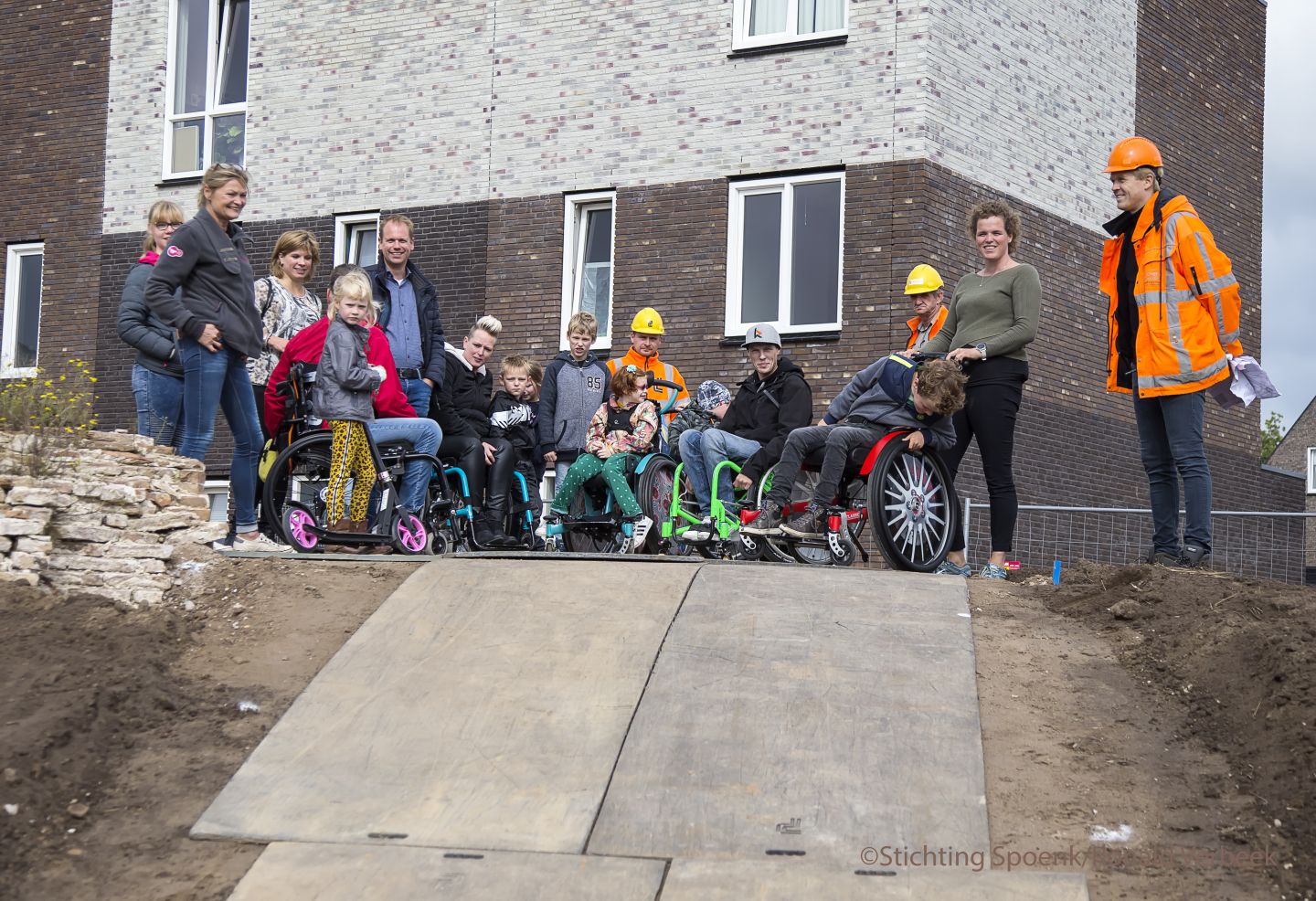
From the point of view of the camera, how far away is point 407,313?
36.6 ft

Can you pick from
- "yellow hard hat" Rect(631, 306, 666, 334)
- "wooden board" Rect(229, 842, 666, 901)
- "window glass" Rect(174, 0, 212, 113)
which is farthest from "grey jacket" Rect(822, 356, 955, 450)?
"window glass" Rect(174, 0, 212, 113)

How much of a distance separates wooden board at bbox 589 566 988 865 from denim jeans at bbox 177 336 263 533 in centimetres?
309

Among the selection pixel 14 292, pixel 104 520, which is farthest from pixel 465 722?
pixel 14 292

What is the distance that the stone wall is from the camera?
26.8 feet

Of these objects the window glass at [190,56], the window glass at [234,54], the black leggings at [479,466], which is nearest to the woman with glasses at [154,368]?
the black leggings at [479,466]

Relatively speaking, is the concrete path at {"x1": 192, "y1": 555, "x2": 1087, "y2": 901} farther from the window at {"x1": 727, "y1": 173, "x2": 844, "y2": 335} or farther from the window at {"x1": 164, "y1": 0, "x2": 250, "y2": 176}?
the window at {"x1": 164, "y1": 0, "x2": 250, "y2": 176}

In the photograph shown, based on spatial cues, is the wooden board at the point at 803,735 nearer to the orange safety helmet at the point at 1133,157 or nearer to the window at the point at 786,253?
A: the orange safety helmet at the point at 1133,157

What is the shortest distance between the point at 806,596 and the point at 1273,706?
254 centimetres

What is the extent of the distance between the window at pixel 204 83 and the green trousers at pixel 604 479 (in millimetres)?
11178

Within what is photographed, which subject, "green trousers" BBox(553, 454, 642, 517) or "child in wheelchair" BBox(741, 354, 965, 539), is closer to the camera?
"child in wheelchair" BBox(741, 354, 965, 539)

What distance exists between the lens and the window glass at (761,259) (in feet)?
57.6

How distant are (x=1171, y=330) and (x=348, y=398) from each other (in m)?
4.79

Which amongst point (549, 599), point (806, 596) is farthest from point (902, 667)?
point (549, 599)

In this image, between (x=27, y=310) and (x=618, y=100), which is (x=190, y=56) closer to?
(x=27, y=310)
